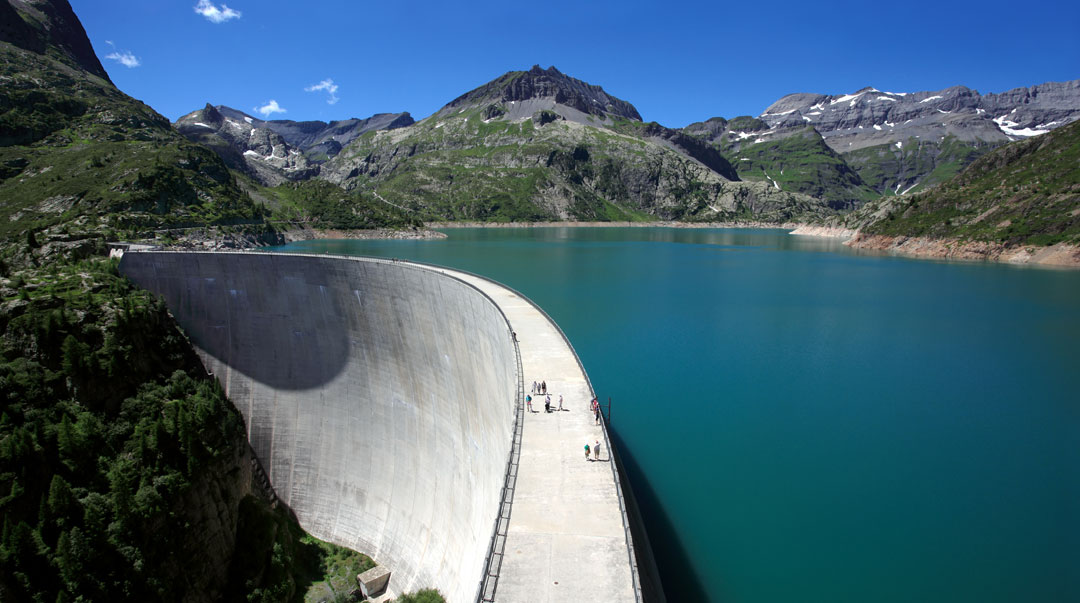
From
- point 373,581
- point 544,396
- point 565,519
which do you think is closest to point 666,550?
point 544,396

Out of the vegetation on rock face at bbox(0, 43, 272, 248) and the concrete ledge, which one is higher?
the vegetation on rock face at bbox(0, 43, 272, 248)

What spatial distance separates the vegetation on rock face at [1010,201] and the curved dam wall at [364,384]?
7949 centimetres

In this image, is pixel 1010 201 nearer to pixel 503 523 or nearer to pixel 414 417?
pixel 414 417

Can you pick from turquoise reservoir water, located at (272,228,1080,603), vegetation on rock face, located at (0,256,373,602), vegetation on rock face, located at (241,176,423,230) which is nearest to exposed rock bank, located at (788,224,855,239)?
turquoise reservoir water, located at (272,228,1080,603)

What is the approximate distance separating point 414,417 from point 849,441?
1839 centimetres

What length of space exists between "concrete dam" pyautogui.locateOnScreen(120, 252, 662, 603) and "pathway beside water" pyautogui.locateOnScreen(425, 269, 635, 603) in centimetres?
3

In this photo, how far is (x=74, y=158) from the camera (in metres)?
67.3

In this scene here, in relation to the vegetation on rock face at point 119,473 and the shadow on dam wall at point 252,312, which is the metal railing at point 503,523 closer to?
the vegetation on rock face at point 119,473

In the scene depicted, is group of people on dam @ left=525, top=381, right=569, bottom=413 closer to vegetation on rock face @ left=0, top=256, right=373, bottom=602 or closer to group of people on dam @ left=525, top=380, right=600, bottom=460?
group of people on dam @ left=525, top=380, right=600, bottom=460

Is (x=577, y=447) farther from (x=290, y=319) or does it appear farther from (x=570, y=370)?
(x=290, y=319)

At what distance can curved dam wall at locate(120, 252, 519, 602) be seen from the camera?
19453 millimetres

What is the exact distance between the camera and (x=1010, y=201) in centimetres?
7312

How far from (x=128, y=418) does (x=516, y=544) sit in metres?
21.8

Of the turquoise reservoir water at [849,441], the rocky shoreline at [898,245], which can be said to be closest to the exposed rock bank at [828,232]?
the rocky shoreline at [898,245]
